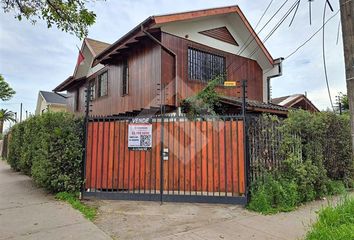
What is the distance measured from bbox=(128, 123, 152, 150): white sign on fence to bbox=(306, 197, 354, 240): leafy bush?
4.15 metres

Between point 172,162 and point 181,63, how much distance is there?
5.24 meters

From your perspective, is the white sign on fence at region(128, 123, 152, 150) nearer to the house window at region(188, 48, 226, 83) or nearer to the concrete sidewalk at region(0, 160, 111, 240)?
the concrete sidewalk at region(0, 160, 111, 240)

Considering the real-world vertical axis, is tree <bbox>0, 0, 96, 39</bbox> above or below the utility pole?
above

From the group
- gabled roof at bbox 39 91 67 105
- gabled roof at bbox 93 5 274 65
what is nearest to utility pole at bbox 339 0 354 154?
gabled roof at bbox 93 5 274 65

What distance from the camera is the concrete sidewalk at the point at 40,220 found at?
4.45m

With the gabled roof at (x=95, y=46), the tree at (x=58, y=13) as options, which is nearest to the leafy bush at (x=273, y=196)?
the tree at (x=58, y=13)

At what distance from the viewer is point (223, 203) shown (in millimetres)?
6398

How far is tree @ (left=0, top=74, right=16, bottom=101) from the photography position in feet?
124

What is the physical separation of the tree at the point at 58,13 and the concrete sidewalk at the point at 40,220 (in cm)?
334

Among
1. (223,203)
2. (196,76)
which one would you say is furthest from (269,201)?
(196,76)

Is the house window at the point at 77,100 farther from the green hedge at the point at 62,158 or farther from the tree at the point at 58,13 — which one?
the tree at the point at 58,13

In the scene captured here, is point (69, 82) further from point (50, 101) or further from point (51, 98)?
point (51, 98)

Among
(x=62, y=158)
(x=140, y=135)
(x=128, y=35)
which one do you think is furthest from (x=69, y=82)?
(x=140, y=135)

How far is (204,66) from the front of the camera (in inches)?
470
